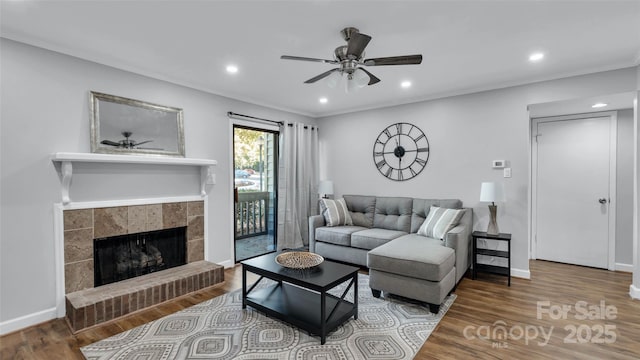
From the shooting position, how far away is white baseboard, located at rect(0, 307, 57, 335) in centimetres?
253

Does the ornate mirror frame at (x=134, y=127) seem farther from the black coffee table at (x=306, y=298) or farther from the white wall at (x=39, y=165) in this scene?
the black coffee table at (x=306, y=298)

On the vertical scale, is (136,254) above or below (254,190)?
below

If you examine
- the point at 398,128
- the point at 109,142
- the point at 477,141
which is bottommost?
the point at 109,142

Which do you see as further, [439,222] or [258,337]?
[439,222]

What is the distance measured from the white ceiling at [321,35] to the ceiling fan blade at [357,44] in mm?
221

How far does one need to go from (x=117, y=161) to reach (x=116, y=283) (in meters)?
1.24

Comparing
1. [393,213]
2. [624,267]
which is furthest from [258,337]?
[624,267]

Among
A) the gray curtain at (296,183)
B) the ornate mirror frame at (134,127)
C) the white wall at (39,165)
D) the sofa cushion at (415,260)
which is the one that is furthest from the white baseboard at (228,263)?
the sofa cushion at (415,260)

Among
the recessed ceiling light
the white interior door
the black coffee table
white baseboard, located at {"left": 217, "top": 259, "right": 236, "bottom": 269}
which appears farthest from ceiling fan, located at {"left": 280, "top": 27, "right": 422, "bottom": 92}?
the white interior door

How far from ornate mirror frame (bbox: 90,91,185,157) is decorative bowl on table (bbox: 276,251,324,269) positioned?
1.88m

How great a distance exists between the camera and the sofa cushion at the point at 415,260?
2873 mm

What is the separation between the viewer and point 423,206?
14.3ft

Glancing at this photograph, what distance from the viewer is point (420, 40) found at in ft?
8.74

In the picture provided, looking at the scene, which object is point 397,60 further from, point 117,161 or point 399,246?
point 117,161
